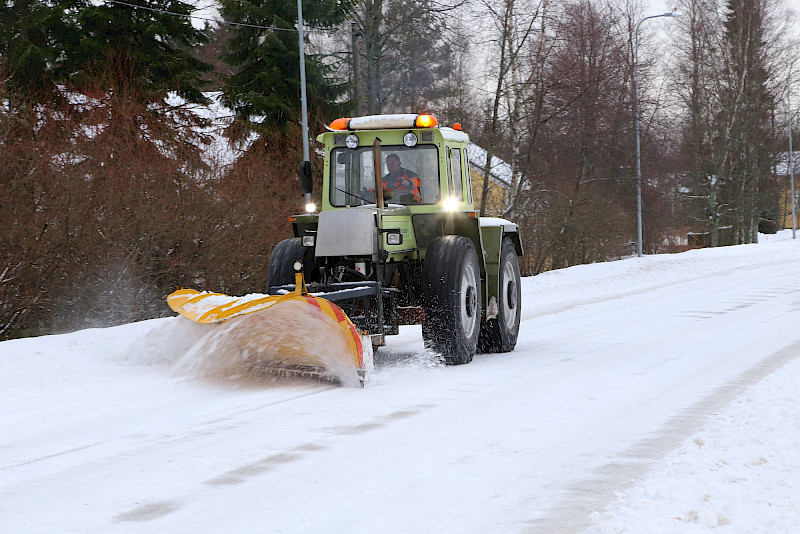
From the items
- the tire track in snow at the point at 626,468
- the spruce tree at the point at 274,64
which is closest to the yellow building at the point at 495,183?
the spruce tree at the point at 274,64

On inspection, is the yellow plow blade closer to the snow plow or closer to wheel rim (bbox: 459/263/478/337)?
the snow plow

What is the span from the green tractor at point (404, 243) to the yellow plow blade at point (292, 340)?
425 mm

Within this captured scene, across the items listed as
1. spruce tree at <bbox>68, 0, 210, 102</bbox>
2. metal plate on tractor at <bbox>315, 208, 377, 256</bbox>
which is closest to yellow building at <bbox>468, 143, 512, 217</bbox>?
spruce tree at <bbox>68, 0, 210, 102</bbox>

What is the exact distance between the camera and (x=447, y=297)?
804 cm

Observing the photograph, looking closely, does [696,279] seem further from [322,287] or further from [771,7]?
[771,7]

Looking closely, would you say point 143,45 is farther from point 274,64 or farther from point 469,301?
point 469,301

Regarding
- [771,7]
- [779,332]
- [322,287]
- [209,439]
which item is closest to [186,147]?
[322,287]

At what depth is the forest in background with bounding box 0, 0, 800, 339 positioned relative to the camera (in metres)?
13.0

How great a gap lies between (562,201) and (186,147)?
14.0 m

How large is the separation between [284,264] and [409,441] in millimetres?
3683

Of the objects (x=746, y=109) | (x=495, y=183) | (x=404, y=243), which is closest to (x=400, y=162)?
(x=404, y=243)

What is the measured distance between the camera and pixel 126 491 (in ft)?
13.9

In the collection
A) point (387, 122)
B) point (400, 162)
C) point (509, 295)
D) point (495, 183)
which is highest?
point (495, 183)

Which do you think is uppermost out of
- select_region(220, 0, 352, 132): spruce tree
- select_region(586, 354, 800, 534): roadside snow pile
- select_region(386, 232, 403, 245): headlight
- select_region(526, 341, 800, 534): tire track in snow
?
select_region(220, 0, 352, 132): spruce tree
